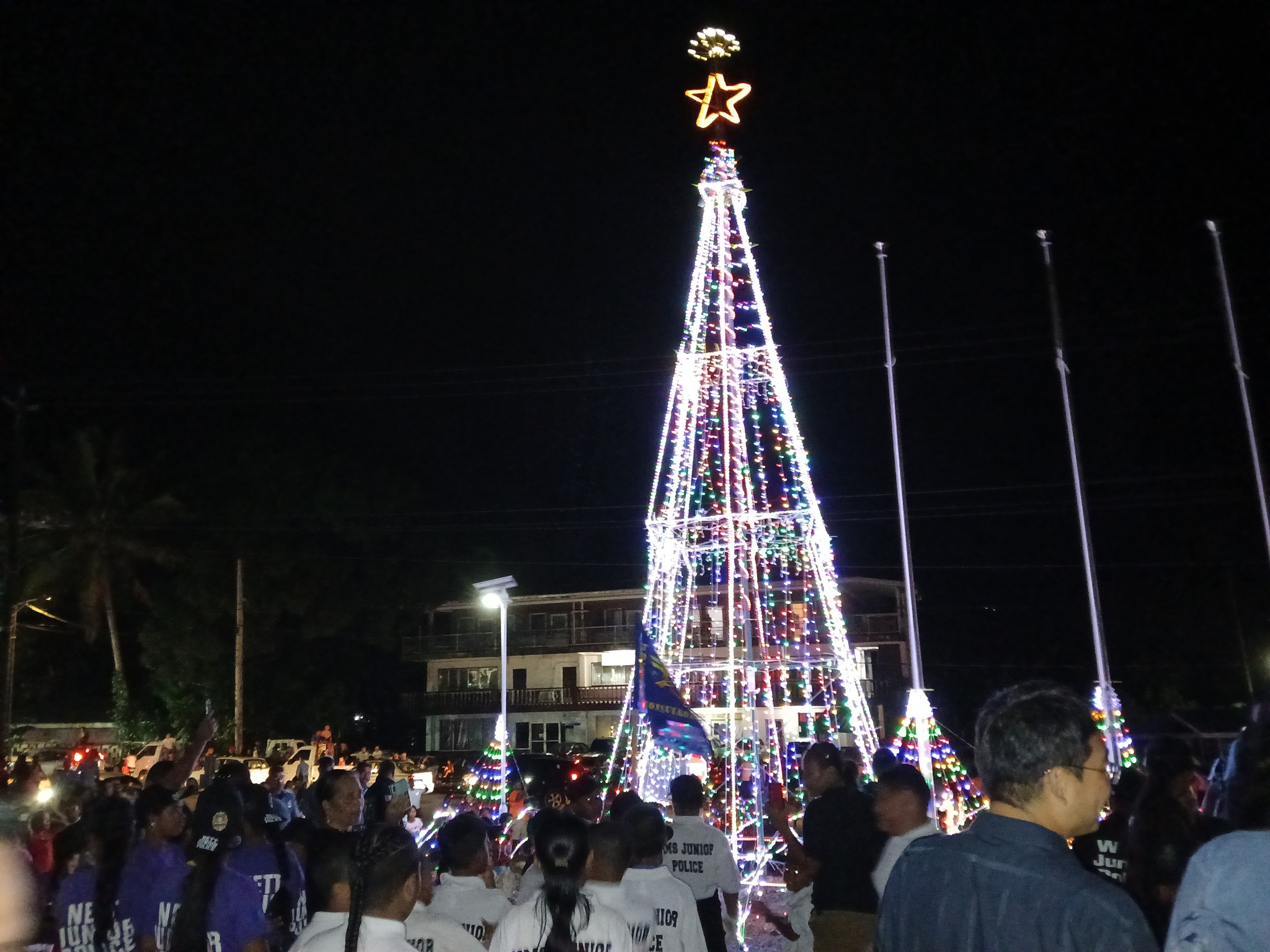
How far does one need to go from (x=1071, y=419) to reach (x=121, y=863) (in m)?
17.8

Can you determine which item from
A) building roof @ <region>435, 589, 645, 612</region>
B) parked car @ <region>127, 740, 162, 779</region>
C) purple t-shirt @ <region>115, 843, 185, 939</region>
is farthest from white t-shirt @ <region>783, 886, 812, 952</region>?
building roof @ <region>435, 589, 645, 612</region>

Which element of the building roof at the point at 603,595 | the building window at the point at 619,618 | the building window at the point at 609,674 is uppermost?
the building roof at the point at 603,595

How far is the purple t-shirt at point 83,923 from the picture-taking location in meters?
5.34

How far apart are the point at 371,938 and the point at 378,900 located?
122 millimetres

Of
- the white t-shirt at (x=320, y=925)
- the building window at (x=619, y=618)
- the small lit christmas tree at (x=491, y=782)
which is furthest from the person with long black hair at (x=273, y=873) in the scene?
the building window at (x=619, y=618)

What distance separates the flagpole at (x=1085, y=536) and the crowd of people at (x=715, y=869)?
10639 millimetres

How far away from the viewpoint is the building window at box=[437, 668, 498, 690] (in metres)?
43.3

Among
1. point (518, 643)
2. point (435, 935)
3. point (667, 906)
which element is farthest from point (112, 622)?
point (435, 935)

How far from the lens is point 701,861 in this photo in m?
6.35

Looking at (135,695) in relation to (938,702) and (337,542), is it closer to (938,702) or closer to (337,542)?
(337,542)

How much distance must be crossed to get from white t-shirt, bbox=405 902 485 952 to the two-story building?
1392 inches

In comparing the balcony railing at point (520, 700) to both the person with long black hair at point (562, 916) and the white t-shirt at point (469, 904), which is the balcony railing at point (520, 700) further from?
the person with long black hair at point (562, 916)

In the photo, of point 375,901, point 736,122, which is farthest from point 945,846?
point 736,122

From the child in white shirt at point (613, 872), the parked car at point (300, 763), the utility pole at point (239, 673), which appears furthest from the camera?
the utility pole at point (239, 673)
